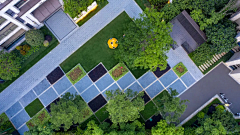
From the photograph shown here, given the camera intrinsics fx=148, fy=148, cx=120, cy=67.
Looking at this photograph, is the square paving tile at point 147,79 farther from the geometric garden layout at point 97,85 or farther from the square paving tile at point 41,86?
the square paving tile at point 41,86

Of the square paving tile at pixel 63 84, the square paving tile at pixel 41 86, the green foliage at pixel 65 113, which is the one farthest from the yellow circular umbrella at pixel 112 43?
the square paving tile at pixel 41 86

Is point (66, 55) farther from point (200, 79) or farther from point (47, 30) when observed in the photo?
point (200, 79)

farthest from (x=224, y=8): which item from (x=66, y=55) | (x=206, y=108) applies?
(x=66, y=55)

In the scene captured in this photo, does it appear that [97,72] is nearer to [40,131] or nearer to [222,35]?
[40,131]

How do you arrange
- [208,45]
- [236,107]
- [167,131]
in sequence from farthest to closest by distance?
[236,107] → [208,45] → [167,131]

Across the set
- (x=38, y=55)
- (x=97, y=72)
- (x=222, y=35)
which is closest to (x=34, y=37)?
(x=38, y=55)

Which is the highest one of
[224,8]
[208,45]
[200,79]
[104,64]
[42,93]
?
[42,93]

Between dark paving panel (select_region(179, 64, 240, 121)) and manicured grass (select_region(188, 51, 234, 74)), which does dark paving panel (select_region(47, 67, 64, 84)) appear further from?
manicured grass (select_region(188, 51, 234, 74))
